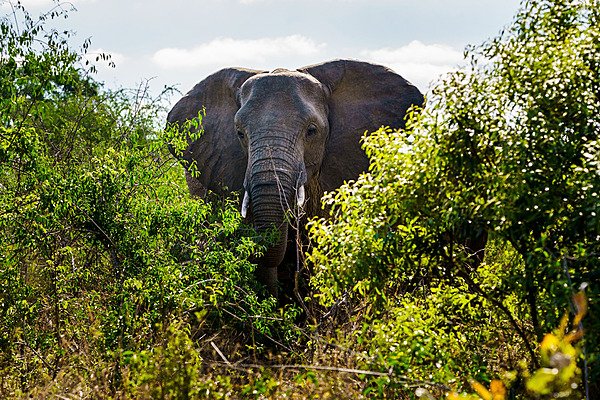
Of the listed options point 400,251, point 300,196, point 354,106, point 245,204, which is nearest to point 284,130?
point 300,196

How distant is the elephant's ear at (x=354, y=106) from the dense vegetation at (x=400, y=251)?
9.29 feet

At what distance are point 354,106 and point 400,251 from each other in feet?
16.8

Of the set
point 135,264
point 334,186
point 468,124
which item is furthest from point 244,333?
point 468,124

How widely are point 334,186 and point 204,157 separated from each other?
5.06 feet

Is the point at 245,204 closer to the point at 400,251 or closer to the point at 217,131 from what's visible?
the point at 217,131

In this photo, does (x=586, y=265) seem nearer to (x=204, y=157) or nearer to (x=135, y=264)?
(x=135, y=264)

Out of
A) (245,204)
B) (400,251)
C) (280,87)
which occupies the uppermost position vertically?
(280,87)

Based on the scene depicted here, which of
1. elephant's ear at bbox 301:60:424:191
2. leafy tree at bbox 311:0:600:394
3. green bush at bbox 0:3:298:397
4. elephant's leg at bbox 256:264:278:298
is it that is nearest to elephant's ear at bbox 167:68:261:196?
elephant's ear at bbox 301:60:424:191

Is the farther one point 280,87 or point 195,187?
point 195,187

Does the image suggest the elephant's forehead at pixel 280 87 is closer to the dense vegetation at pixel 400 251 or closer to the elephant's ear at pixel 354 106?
the elephant's ear at pixel 354 106

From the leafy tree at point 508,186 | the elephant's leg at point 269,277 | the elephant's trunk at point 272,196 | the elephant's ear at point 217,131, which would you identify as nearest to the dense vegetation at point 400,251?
the leafy tree at point 508,186

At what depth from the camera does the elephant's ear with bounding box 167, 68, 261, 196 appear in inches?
392

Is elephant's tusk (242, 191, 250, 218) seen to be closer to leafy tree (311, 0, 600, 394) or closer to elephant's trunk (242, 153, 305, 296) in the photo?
elephant's trunk (242, 153, 305, 296)

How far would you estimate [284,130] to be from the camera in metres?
8.92
